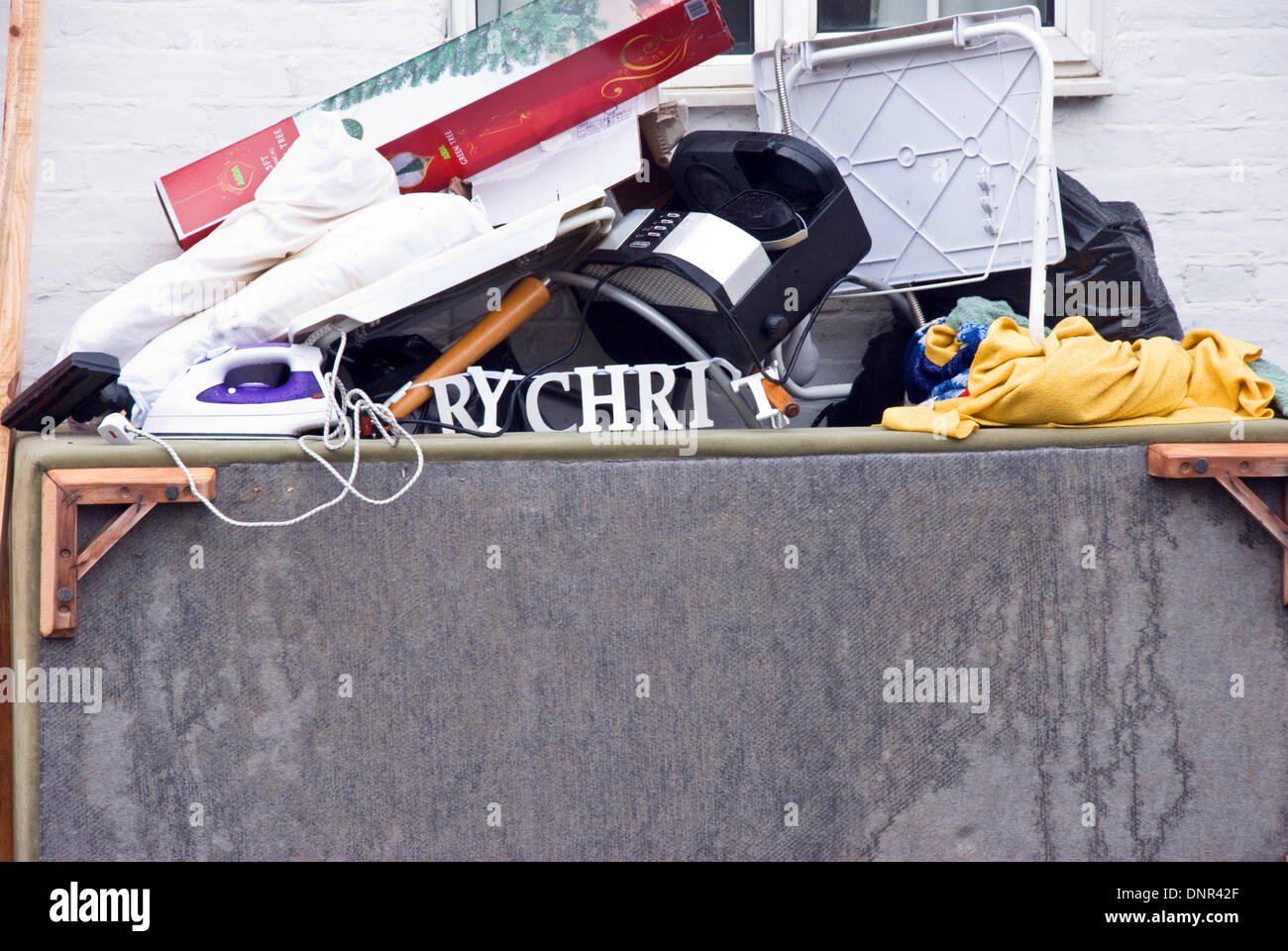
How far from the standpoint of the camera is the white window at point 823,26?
2596mm

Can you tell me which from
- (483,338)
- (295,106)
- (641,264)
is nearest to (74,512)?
(483,338)

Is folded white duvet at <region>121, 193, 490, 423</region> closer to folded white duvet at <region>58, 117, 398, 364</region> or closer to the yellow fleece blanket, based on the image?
folded white duvet at <region>58, 117, 398, 364</region>

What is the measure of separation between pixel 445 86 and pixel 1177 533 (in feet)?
5.01

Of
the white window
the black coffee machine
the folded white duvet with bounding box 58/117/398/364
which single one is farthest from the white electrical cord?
the white window

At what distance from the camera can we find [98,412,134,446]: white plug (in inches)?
67.0

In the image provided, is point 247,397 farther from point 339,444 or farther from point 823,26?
point 823,26

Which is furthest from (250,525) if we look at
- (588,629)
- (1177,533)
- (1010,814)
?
(1177,533)

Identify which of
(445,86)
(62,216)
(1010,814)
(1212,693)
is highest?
(445,86)

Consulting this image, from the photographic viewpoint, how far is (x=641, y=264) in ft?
6.59

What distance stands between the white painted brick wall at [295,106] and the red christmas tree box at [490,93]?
0.37 m

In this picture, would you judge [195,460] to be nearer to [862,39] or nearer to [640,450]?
[640,450]

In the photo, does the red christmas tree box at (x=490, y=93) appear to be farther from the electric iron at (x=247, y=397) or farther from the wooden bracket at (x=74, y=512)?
the wooden bracket at (x=74, y=512)

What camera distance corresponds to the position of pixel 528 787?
1.74m

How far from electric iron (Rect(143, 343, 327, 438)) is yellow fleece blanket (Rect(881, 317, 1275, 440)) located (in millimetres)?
918
